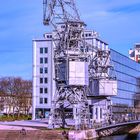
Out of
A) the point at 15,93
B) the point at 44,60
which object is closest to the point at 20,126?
the point at 44,60

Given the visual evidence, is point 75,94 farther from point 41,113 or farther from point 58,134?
point 41,113

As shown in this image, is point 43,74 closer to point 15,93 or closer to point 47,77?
point 47,77

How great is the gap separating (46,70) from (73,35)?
5408 cm

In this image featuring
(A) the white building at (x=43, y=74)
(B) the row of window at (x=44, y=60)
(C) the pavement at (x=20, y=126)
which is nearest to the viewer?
(C) the pavement at (x=20, y=126)

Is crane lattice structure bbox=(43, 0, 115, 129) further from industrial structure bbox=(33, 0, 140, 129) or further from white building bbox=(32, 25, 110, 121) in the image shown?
white building bbox=(32, 25, 110, 121)


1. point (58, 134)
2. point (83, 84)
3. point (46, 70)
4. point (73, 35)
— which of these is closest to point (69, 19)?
point (73, 35)

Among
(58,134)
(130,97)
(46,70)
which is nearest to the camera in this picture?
(58,134)

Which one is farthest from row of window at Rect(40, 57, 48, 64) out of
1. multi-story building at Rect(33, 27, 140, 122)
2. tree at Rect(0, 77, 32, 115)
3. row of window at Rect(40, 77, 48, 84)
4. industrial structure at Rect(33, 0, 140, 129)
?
industrial structure at Rect(33, 0, 140, 129)

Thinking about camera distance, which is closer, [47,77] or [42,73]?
[47,77]

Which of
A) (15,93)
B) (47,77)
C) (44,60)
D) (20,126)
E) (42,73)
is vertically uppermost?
(44,60)

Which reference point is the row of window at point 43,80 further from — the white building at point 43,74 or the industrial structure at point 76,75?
the industrial structure at point 76,75

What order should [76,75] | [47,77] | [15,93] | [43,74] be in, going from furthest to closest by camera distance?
[15,93] < [43,74] < [47,77] < [76,75]

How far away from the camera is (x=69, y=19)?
87.8 meters

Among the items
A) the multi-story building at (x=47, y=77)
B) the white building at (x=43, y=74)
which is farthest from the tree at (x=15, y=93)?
the white building at (x=43, y=74)
